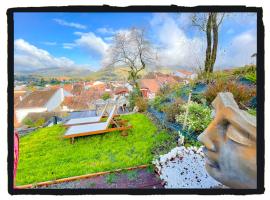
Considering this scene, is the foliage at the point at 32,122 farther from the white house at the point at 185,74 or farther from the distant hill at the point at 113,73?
the white house at the point at 185,74

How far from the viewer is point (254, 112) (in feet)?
14.4

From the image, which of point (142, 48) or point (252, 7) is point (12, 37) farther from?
point (252, 7)

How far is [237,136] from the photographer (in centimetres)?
411

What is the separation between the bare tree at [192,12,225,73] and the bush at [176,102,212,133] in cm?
43

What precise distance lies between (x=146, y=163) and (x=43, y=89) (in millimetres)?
1450

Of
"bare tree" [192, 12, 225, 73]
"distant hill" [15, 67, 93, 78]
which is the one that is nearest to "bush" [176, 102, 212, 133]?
"bare tree" [192, 12, 225, 73]

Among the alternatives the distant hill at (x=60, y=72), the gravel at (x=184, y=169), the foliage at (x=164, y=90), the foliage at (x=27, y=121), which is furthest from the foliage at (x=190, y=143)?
the foliage at (x=27, y=121)

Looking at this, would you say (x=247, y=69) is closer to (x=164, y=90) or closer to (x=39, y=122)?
(x=164, y=90)

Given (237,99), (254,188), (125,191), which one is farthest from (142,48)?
(254,188)

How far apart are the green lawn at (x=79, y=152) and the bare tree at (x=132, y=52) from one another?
2.11 feet

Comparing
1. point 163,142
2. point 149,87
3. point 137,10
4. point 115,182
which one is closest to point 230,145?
point 163,142

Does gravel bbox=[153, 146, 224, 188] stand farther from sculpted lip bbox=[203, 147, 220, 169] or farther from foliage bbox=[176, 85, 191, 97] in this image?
foliage bbox=[176, 85, 191, 97]

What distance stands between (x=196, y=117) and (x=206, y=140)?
0.33 metres

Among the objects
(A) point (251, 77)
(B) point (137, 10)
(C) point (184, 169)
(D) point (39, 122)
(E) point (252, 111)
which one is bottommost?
(C) point (184, 169)
